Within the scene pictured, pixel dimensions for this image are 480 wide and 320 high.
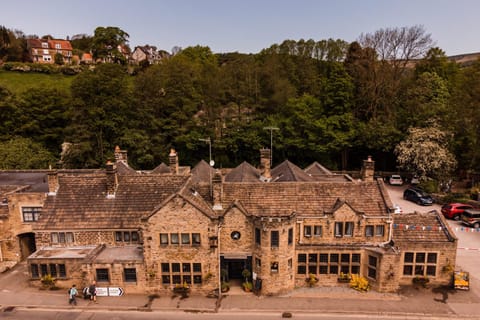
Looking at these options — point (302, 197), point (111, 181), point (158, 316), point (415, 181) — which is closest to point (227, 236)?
point (302, 197)

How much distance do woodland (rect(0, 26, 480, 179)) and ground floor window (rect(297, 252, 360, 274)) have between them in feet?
96.0

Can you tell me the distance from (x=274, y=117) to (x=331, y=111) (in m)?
9.76

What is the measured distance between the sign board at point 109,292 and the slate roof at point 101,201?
14.8 ft

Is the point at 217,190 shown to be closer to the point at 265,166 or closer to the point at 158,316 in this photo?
the point at 158,316

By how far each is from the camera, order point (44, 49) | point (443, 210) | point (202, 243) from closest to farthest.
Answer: point (202, 243)
point (443, 210)
point (44, 49)

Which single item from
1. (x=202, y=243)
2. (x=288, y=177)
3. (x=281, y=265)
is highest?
(x=288, y=177)

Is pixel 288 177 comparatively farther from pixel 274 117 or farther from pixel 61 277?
pixel 274 117

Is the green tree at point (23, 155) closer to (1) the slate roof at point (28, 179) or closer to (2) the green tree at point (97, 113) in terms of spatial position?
(2) the green tree at point (97, 113)

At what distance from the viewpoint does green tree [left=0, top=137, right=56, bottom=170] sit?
153 ft

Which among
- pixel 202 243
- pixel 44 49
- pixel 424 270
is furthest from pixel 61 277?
pixel 44 49

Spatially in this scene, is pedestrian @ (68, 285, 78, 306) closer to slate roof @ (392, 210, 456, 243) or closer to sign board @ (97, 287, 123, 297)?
sign board @ (97, 287, 123, 297)

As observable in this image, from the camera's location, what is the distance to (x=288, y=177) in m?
31.4

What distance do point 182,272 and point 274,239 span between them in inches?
274

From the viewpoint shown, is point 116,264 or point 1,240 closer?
point 116,264
